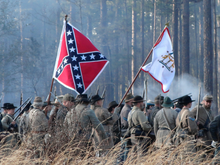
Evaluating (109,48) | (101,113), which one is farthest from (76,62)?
(109,48)

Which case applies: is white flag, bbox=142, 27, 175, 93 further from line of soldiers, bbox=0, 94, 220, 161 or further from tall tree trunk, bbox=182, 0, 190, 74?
Answer: tall tree trunk, bbox=182, 0, 190, 74

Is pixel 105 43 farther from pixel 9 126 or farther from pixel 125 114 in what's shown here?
pixel 9 126

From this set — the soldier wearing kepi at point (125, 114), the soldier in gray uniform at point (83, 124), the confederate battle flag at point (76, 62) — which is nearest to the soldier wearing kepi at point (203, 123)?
the soldier wearing kepi at point (125, 114)

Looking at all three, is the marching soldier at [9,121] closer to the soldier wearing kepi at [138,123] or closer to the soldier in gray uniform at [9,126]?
the soldier in gray uniform at [9,126]

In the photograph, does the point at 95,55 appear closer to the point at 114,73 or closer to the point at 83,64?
the point at 83,64

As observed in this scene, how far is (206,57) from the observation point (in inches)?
743

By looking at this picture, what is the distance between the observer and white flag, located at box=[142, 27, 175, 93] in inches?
298

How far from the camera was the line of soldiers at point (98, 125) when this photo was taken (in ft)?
16.0

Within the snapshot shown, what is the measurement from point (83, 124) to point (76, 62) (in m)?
1.96

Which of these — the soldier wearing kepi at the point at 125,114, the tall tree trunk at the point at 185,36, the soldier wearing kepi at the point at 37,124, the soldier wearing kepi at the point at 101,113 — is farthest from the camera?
the tall tree trunk at the point at 185,36

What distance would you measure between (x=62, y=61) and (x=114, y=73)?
3107cm

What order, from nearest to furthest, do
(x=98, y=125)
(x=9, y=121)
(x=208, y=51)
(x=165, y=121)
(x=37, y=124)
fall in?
(x=98, y=125) → (x=37, y=124) → (x=165, y=121) → (x=9, y=121) → (x=208, y=51)

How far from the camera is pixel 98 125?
17.4 ft

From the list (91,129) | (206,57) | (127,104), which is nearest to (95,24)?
(206,57)
